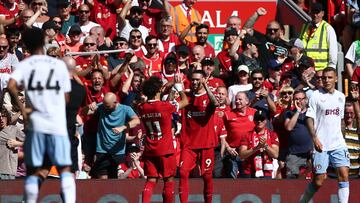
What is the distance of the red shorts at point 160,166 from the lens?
56.9 feet

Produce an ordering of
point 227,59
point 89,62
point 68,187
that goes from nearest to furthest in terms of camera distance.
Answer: point 68,187 → point 89,62 → point 227,59

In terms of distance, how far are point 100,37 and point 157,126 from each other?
174 inches

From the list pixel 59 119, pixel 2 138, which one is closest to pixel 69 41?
pixel 2 138

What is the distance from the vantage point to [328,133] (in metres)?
17.7

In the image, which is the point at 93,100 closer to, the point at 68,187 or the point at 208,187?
the point at 208,187

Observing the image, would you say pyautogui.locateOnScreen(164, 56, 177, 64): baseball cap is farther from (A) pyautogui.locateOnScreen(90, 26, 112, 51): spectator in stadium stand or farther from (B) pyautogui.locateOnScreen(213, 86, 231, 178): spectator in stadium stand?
(A) pyautogui.locateOnScreen(90, 26, 112, 51): spectator in stadium stand

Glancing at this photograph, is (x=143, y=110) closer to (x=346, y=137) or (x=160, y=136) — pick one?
(x=160, y=136)

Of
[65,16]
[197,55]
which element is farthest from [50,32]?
[197,55]

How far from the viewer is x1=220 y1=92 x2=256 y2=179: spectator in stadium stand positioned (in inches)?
768

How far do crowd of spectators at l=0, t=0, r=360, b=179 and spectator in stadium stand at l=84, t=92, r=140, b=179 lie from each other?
2cm

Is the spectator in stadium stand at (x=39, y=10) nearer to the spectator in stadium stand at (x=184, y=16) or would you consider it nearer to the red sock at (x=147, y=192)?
the spectator in stadium stand at (x=184, y=16)

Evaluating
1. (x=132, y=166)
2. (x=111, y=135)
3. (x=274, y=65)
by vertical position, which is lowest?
(x=132, y=166)

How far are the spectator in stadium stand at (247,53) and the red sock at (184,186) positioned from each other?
3.85 meters

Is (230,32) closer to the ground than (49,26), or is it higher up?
closer to the ground
